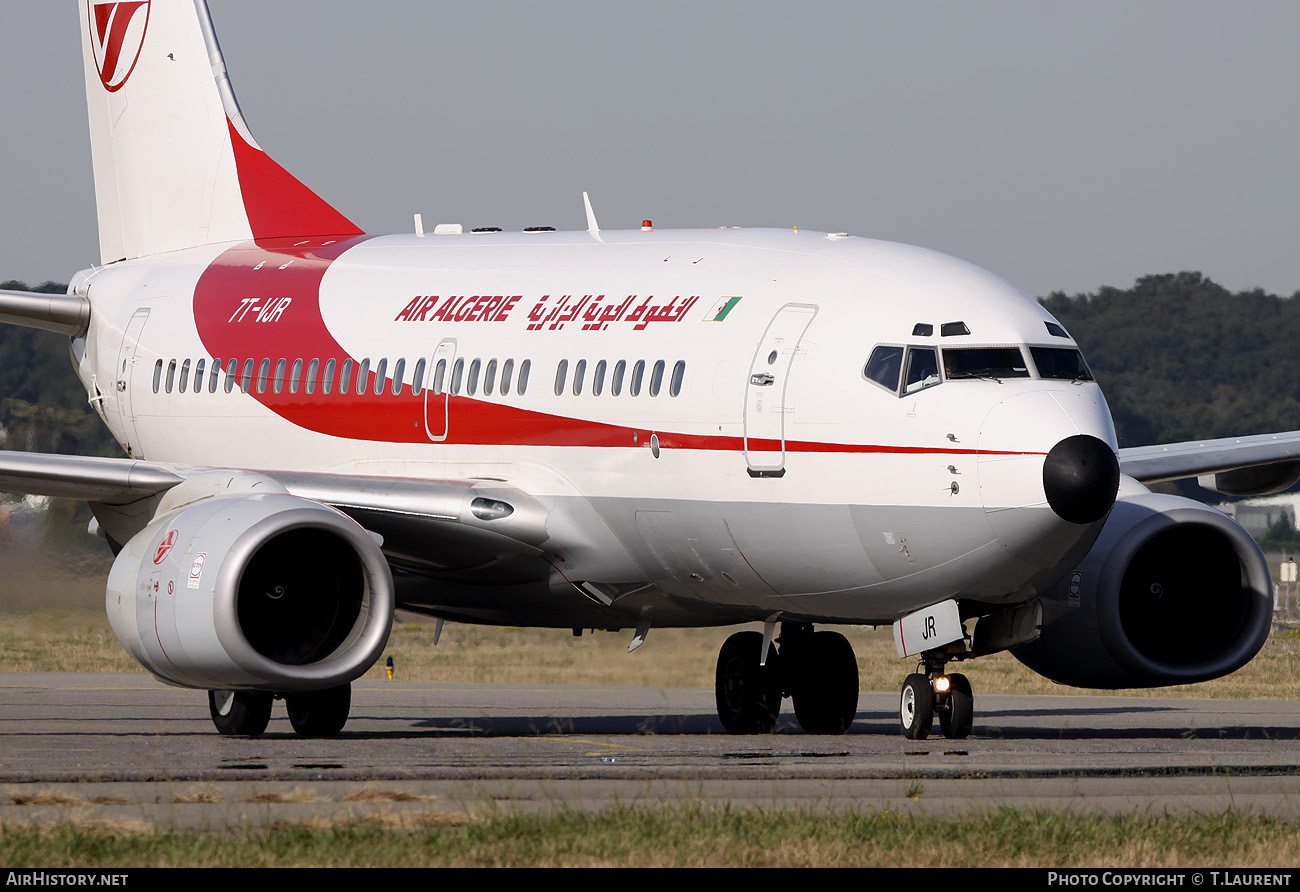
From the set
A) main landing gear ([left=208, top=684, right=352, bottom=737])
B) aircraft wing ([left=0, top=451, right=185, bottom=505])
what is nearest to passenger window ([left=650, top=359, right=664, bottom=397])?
main landing gear ([left=208, top=684, right=352, bottom=737])

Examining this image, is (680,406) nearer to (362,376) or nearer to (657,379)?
(657,379)

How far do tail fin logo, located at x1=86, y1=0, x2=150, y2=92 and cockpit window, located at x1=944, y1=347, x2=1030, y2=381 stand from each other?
15.0 metres

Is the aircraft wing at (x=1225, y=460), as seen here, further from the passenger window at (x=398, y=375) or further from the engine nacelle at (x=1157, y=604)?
the passenger window at (x=398, y=375)

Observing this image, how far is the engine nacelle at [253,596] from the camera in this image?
17234 millimetres

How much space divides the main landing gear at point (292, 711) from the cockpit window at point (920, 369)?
662 cm

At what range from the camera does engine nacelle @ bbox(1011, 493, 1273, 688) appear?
61.1 ft

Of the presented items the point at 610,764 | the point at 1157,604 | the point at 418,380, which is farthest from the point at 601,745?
the point at 1157,604

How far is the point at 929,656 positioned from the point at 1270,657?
22.2m

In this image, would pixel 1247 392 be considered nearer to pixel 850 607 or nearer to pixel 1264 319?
pixel 1264 319

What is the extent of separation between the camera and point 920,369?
16.5m

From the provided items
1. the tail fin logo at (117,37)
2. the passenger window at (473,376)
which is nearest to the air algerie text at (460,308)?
the passenger window at (473,376)

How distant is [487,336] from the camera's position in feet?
66.2

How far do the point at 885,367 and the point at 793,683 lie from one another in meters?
5.16
